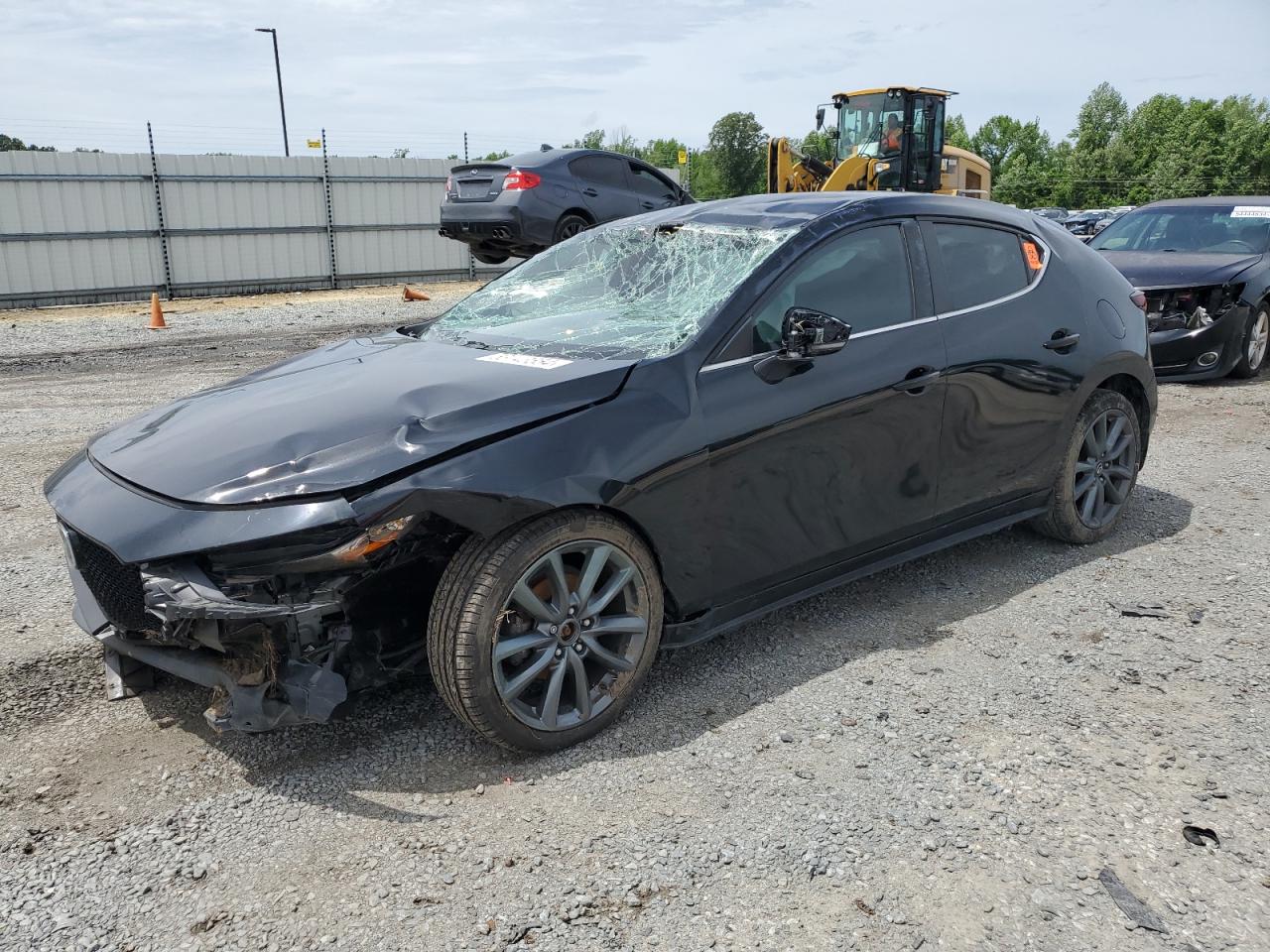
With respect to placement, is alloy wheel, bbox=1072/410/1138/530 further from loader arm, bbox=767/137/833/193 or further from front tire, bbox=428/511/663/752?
loader arm, bbox=767/137/833/193

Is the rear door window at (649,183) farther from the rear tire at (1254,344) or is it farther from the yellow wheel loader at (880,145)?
the rear tire at (1254,344)

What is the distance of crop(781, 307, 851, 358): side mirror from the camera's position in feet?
11.5

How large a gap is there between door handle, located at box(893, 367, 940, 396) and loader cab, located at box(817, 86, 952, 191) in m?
13.7

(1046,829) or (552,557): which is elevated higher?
(552,557)

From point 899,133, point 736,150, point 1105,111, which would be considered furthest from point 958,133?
point 899,133

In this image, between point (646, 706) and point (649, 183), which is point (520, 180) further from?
point (646, 706)

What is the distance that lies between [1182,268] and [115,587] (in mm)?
9267

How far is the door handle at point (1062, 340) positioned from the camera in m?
4.53

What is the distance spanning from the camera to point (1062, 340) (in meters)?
4.58

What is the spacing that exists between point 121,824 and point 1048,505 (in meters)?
3.97

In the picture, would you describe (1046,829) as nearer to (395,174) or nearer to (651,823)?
(651,823)

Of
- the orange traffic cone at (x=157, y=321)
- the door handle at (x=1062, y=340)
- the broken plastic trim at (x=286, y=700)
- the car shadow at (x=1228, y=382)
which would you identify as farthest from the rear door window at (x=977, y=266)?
the orange traffic cone at (x=157, y=321)

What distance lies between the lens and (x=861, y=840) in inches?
108

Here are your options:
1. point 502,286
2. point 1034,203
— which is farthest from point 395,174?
point 1034,203
